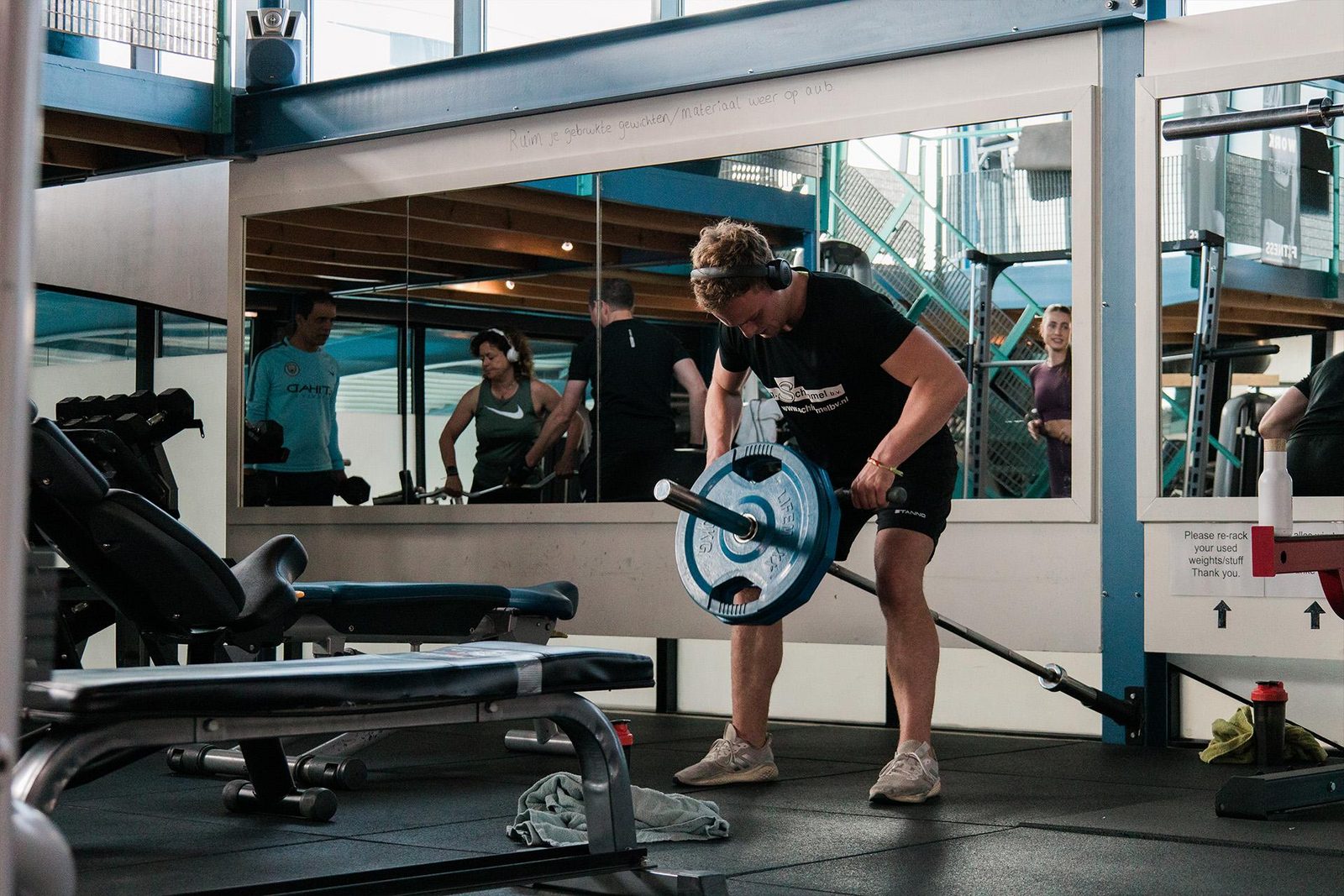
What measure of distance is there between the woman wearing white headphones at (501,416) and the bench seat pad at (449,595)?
186cm

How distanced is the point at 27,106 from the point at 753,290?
273cm

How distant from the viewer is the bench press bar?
3.26m

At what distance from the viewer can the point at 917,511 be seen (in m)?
3.64

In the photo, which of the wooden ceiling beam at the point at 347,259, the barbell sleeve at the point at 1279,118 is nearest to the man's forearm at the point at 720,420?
the barbell sleeve at the point at 1279,118

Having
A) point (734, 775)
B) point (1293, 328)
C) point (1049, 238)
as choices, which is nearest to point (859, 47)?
point (1049, 238)

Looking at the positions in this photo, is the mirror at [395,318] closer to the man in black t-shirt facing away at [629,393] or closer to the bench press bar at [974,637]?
the man in black t-shirt facing away at [629,393]

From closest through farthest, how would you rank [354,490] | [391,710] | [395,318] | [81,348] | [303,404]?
1. [391,710]
2. [395,318]
3. [354,490]
4. [303,404]
5. [81,348]

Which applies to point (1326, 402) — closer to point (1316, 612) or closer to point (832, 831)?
point (1316, 612)

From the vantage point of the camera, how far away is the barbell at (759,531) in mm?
3312

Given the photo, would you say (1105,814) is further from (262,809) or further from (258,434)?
(258,434)

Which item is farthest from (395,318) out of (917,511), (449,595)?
(917,511)

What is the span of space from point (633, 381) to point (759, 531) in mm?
2720

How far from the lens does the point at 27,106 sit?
0.91 m

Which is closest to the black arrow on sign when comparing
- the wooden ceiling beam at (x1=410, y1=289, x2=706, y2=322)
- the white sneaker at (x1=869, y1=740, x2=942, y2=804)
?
the white sneaker at (x1=869, y1=740, x2=942, y2=804)
